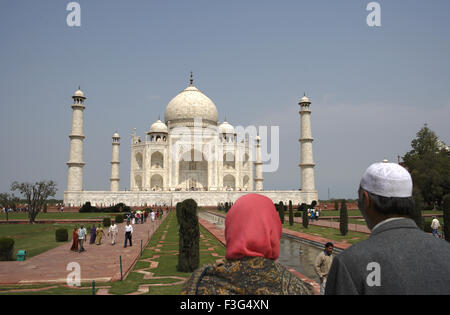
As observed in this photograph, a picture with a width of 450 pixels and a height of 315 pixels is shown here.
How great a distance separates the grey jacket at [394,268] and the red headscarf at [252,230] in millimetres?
302

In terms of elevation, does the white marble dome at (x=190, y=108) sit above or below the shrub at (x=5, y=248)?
above

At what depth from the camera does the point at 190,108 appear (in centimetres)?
4816

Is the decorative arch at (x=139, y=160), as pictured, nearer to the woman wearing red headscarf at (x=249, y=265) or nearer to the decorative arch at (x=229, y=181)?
the decorative arch at (x=229, y=181)

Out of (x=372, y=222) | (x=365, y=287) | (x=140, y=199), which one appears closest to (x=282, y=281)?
(x=365, y=287)

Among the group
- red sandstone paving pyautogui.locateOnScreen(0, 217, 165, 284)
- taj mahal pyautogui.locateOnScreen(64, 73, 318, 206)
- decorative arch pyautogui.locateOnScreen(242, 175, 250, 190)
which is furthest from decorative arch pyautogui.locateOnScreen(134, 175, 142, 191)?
red sandstone paving pyautogui.locateOnScreen(0, 217, 165, 284)

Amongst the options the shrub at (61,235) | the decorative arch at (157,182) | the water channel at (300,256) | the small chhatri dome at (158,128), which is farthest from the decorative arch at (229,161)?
the shrub at (61,235)

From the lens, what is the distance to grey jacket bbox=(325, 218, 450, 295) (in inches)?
50.3

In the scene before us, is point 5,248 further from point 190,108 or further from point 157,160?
point 190,108

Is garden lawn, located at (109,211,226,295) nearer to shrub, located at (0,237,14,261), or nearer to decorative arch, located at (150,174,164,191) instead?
shrub, located at (0,237,14,261)

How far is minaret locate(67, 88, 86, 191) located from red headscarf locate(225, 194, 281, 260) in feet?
130

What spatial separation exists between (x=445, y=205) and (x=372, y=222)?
11.7m

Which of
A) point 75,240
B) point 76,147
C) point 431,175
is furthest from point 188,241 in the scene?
point 76,147

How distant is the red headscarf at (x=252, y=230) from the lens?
1512 millimetres
